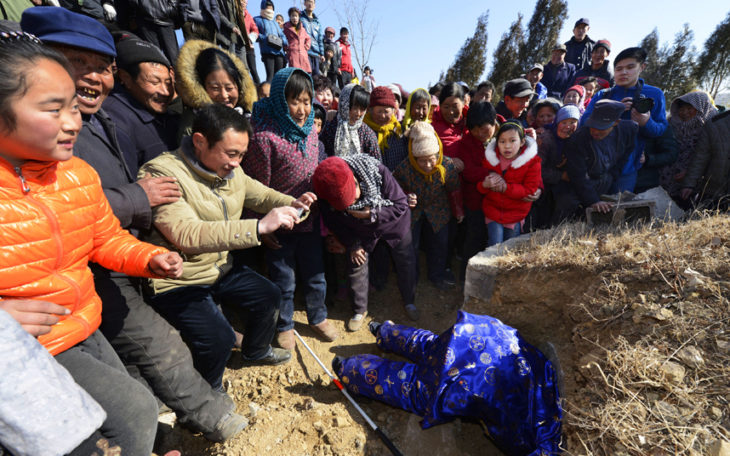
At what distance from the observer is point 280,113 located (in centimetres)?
243

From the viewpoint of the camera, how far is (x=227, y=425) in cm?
187

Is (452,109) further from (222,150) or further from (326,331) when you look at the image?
(326,331)

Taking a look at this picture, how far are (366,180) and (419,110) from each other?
1.50 metres

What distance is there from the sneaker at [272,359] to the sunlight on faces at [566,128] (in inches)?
160

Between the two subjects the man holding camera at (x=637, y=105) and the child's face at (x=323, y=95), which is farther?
the child's face at (x=323, y=95)

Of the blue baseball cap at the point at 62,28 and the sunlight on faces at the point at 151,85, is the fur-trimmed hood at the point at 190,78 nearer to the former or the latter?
the sunlight on faces at the point at 151,85

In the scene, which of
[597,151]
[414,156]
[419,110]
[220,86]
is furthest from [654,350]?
[220,86]

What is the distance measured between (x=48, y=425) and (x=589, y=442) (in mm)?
2111

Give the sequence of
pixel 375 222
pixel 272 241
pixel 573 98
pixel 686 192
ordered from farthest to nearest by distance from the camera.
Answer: pixel 573 98, pixel 686 192, pixel 375 222, pixel 272 241

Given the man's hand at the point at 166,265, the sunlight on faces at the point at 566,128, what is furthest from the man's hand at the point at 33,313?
the sunlight on faces at the point at 566,128

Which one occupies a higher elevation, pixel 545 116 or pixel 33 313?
pixel 545 116

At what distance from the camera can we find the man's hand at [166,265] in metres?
1.38

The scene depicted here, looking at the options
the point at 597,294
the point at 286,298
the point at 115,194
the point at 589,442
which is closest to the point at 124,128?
the point at 115,194

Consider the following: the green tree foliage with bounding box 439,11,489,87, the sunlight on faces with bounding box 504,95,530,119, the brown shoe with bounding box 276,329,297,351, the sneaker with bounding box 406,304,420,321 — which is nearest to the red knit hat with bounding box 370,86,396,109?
the sunlight on faces with bounding box 504,95,530,119
